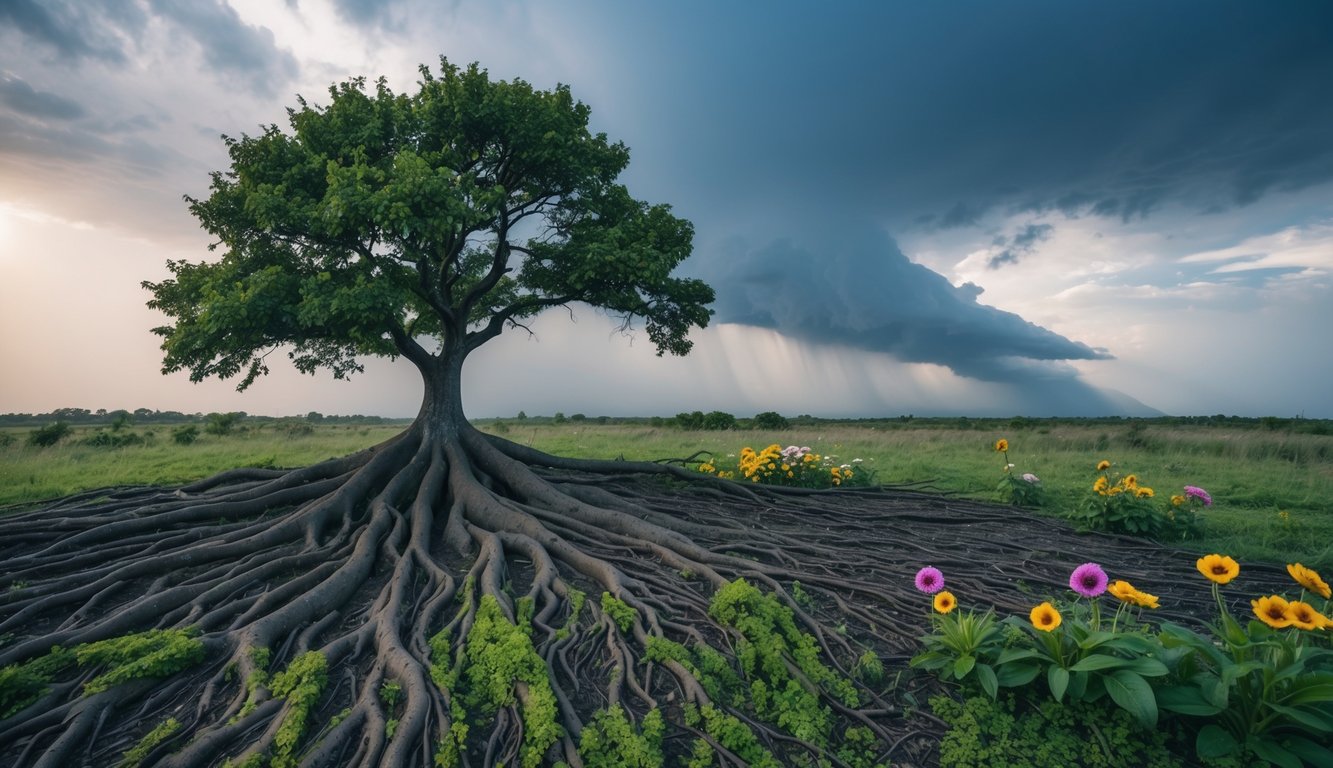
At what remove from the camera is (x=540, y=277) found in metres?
12.7

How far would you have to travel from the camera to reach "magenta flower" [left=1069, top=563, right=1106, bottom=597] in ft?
14.8

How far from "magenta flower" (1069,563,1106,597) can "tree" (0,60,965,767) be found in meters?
1.64

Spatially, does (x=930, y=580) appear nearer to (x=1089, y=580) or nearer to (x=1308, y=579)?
(x=1089, y=580)

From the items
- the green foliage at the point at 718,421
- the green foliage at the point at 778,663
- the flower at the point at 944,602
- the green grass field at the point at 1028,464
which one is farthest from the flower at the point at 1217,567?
the green foliage at the point at 718,421

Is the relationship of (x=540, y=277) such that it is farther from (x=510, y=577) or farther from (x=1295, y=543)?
(x=1295, y=543)

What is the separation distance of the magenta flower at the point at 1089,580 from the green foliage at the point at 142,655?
718 centimetres

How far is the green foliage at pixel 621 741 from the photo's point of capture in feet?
13.2

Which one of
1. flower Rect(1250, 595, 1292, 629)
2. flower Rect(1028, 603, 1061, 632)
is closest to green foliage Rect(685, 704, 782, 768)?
flower Rect(1028, 603, 1061, 632)

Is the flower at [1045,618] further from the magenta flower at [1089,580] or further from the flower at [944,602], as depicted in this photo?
the flower at [944,602]

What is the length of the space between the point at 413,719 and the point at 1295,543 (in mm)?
12098

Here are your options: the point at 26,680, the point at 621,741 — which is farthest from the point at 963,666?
the point at 26,680

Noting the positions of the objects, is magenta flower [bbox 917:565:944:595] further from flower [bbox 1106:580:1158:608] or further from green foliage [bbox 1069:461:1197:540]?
green foliage [bbox 1069:461:1197:540]

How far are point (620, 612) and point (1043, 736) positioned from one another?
3487 mm

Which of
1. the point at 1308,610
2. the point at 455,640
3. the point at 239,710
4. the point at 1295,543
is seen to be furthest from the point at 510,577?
the point at 1295,543
